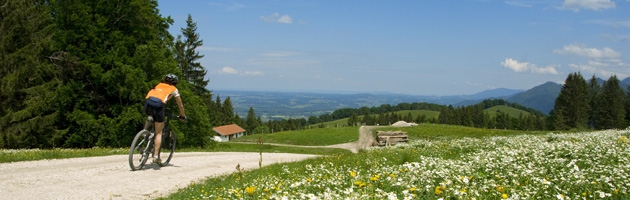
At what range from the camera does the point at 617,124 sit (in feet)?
307

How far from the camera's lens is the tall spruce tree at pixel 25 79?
26.2m

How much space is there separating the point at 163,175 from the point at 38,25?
22.7 metres

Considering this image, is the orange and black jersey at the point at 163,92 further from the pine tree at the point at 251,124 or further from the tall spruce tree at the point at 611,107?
the pine tree at the point at 251,124

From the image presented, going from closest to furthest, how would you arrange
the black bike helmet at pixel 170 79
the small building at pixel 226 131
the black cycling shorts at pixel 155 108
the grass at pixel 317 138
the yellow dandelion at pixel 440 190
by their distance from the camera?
the yellow dandelion at pixel 440 190 → the black cycling shorts at pixel 155 108 → the black bike helmet at pixel 170 79 → the grass at pixel 317 138 → the small building at pixel 226 131

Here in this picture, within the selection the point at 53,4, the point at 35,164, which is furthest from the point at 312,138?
the point at 35,164

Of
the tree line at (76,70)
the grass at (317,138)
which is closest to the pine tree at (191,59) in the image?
the grass at (317,138)

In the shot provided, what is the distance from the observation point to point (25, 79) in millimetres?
27266

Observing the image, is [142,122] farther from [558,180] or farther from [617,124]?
[617,124]

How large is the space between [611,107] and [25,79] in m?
109

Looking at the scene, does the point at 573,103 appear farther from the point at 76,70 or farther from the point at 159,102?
the point at 159,102

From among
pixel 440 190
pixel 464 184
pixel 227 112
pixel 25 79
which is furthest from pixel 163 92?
pixel 227 112

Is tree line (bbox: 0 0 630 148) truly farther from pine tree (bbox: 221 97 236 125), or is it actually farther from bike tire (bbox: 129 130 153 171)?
pine tree (bbox: 221 97 236 125)

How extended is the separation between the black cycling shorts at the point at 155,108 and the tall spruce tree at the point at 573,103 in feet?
330

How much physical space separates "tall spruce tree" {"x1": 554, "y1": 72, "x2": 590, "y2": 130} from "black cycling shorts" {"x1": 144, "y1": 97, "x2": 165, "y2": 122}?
101 meters
